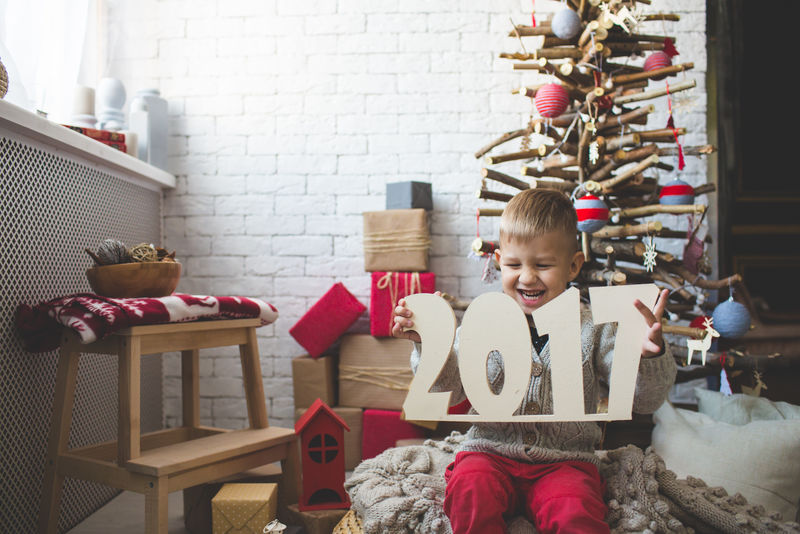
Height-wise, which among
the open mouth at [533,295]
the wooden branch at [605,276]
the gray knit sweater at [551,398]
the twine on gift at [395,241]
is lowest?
the gray knit sweater at [551,398]

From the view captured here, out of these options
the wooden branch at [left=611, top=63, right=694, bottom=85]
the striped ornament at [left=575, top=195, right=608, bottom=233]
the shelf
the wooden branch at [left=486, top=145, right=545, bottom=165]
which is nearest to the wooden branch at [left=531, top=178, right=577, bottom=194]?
the wooden branch at [left=486, top=145, right=545, bottom=165]

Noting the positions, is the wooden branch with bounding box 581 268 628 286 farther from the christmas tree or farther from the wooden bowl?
the wooden bowl

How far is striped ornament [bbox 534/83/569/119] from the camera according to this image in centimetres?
189

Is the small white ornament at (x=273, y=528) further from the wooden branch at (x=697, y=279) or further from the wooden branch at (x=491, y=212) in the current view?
the wooden branch at (x=697, y=279)

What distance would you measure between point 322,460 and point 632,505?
2.71 ft

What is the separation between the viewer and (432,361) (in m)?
1.20

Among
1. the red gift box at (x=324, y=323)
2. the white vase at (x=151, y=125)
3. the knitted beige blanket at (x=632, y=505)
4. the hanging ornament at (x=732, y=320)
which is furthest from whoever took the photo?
the white vase at (x=151, y=125)

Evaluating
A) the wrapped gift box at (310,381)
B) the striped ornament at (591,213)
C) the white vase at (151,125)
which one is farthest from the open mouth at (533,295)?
the white vase at (151,125)

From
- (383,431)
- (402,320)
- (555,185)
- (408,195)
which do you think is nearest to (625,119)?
(555,185)

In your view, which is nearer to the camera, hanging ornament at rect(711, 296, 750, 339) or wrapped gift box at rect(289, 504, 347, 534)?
wrapped gift box at rect(289, 504, 347, 534)

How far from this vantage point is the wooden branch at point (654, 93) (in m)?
1.83

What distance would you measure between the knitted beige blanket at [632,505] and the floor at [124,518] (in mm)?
788

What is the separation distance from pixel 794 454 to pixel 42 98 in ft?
9.10

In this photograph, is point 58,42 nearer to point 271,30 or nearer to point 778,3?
point 271,30
